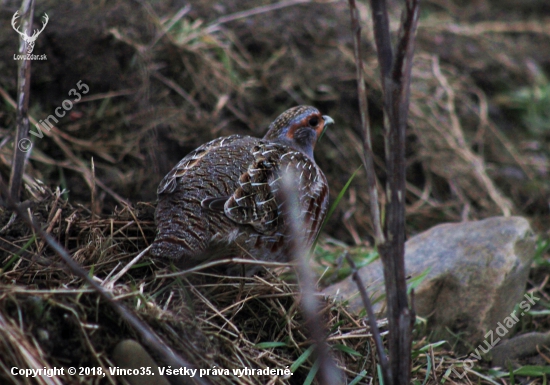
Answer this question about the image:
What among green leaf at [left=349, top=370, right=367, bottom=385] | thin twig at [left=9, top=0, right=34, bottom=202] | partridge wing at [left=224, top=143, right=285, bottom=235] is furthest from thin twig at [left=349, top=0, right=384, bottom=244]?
thin twig at [left=9, top=0, right=34, bottom=202]

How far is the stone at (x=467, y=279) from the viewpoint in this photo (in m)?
4.30

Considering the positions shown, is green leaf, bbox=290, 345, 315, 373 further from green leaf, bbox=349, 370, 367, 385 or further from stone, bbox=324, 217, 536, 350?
stone, bbox=324, 217, 536, 350

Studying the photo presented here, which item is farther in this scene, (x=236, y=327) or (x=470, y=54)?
(x=470, y=54)

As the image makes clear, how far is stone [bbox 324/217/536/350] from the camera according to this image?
430 cm

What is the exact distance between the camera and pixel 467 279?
4.42 m

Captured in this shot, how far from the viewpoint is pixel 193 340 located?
2.91m

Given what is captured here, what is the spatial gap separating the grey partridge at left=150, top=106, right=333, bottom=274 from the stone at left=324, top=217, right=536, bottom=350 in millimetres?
736

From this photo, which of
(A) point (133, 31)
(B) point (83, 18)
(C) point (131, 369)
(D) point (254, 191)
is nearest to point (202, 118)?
(A) point (133, 31)

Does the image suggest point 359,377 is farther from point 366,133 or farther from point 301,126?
point 301,126

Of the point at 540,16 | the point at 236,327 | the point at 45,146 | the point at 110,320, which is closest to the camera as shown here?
the point at 110,320

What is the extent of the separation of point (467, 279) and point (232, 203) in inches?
78.5

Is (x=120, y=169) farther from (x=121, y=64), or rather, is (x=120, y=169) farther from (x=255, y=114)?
(x=255, y=114)

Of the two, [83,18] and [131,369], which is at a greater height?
[83,18]

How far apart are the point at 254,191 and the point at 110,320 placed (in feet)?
4.19
